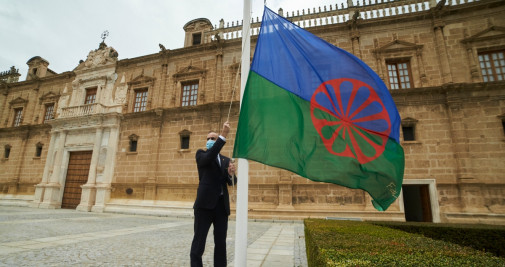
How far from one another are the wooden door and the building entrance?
2065 centimetres

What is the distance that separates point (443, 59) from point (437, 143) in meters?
4.60

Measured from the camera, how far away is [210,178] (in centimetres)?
325

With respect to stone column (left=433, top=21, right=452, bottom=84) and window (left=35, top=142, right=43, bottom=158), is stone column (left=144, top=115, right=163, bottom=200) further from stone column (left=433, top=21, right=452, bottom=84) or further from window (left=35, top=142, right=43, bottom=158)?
stone column (left=433, top=21, right=452, bottom=84)

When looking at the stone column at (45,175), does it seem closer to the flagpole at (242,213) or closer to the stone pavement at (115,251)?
the stone pavement at (115,251)

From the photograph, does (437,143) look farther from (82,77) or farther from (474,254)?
(82,77)

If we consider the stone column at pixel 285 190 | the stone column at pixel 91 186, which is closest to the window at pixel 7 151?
the stone column at pixel 91 186

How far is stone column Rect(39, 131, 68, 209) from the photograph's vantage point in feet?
56.1

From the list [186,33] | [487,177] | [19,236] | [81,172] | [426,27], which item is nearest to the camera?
[19,236]

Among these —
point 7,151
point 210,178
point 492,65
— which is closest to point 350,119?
point 210,178

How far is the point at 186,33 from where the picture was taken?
18.9 metres

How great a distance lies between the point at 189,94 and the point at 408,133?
13.6m

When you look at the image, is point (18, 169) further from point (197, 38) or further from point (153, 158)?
point (197, 38)

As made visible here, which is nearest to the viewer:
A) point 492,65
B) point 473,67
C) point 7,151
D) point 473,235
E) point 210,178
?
point 210,178

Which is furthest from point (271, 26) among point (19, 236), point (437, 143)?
point (437, 143)
